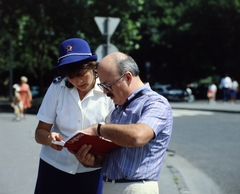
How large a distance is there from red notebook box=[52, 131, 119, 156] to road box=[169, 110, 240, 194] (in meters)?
4.40

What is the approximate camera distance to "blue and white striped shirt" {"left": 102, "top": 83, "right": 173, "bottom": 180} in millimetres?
2518

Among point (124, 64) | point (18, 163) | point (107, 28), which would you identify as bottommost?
point (18, 163)

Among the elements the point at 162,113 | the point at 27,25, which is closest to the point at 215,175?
the point at 162,113

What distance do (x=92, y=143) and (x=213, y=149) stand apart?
8068mm

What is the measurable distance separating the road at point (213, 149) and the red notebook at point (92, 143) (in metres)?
4.40

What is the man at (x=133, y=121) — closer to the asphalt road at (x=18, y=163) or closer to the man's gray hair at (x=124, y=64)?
the man's gray hair at (x=124, y=64)

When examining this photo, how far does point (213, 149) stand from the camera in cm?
1038

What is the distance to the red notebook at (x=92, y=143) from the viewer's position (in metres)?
2.55

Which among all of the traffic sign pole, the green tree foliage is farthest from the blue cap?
the green tree foliage

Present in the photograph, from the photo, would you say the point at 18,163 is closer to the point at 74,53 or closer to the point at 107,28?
the point at 107,28

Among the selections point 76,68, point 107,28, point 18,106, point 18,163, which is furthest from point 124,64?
point 18,106

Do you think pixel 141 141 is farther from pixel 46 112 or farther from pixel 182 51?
pixel 182 51

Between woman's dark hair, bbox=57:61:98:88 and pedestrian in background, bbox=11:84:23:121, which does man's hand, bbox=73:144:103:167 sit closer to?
woman's dark hair, bbox=57:61:98:88

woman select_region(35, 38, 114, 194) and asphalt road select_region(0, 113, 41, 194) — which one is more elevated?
woman select_region(35, 38, 114, 194)
